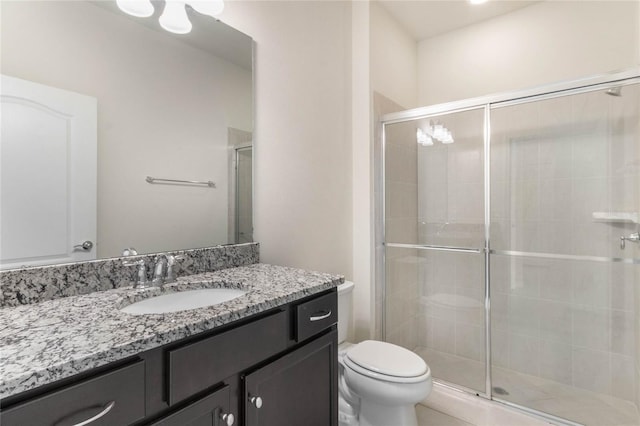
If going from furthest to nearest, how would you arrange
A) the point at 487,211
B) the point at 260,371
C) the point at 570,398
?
the point at 487,211, the point at 570,398, the point at 260,371

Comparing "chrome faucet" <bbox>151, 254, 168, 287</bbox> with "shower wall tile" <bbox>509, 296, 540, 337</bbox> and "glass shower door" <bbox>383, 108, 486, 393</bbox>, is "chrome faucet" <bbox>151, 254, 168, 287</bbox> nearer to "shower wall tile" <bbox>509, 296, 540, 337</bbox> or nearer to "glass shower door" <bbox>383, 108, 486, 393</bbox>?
"glass shower door" <bbox>383, 108, 486, 393</bbox>

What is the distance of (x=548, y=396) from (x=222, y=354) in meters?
2.17

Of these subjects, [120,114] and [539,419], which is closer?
[120,114]

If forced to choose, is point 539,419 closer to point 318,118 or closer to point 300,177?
point 300,177

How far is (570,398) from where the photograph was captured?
78.8 inches

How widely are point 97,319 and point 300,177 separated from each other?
4.11 feet

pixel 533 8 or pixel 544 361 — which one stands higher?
pixel 533 8

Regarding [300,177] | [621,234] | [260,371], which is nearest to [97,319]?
[260,371]

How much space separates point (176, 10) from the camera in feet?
4.39

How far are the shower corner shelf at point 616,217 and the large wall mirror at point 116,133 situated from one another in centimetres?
200

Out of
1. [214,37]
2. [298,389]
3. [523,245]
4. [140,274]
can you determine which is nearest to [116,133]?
[140,274]

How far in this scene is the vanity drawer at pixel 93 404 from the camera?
55 cm

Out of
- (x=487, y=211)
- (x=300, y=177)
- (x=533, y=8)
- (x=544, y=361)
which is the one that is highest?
(x=533, y=8)

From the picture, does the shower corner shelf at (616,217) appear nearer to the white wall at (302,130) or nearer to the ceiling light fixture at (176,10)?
the white wall at (302,130)
